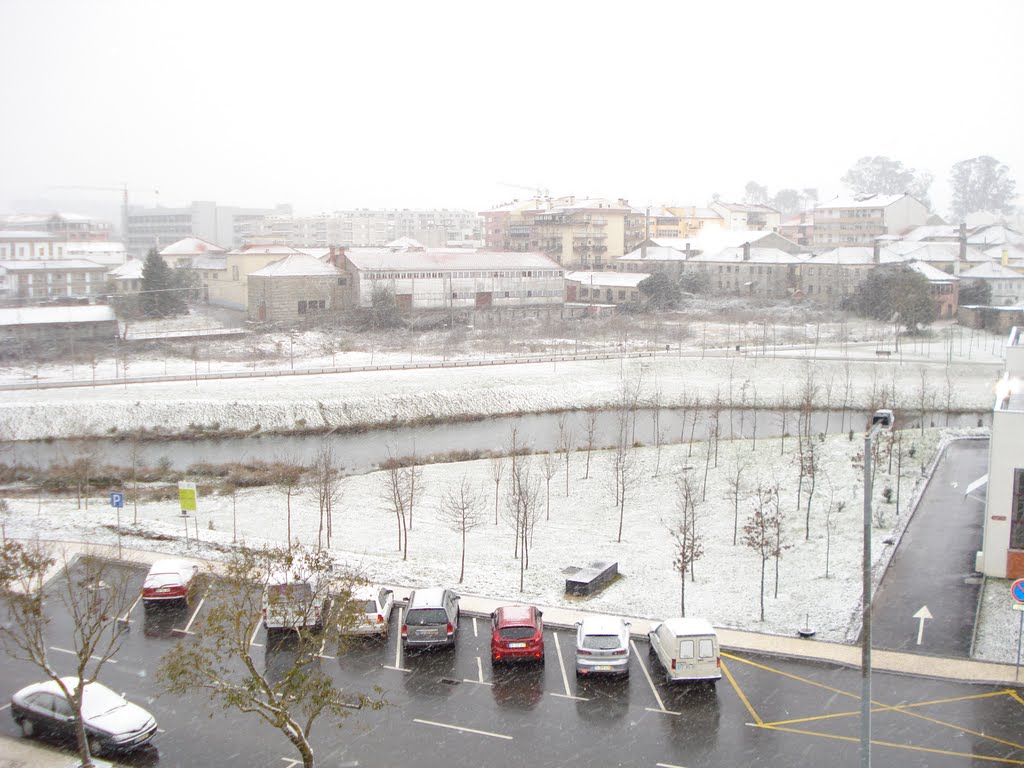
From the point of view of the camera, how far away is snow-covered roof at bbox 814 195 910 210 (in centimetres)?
8438

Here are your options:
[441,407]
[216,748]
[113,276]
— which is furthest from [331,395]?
[113,276]

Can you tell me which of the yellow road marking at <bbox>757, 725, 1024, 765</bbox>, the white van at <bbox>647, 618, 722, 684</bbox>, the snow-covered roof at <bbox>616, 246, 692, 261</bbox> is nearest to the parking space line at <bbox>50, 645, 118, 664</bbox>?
the white van at <bbox>647, 618, 722, 684</bbox>

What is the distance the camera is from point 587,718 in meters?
10.7

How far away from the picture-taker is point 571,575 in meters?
15.6

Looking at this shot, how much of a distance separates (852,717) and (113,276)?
65144 mm

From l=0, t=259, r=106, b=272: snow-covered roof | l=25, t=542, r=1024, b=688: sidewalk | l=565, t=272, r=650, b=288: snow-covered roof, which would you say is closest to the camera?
l=25, t=542, r=1024, b=688: sidewalk

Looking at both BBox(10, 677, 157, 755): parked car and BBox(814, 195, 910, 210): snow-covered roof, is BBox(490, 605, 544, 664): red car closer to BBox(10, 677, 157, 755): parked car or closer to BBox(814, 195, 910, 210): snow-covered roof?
BBox(10, 677, 157, 755): parked car

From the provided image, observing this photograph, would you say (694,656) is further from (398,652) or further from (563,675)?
(398,652)

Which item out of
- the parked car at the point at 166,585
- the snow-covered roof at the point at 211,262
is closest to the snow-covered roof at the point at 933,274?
the snow-covered roof at the point at 211,262

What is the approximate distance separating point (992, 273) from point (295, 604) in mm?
60869

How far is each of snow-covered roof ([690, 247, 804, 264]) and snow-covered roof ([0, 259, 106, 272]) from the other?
1714 inches

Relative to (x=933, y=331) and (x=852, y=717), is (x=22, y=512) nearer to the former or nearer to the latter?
(x=852, y=717)

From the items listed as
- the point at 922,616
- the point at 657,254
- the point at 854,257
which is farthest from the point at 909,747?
the point at 657,254

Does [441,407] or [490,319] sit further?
[490,319]
